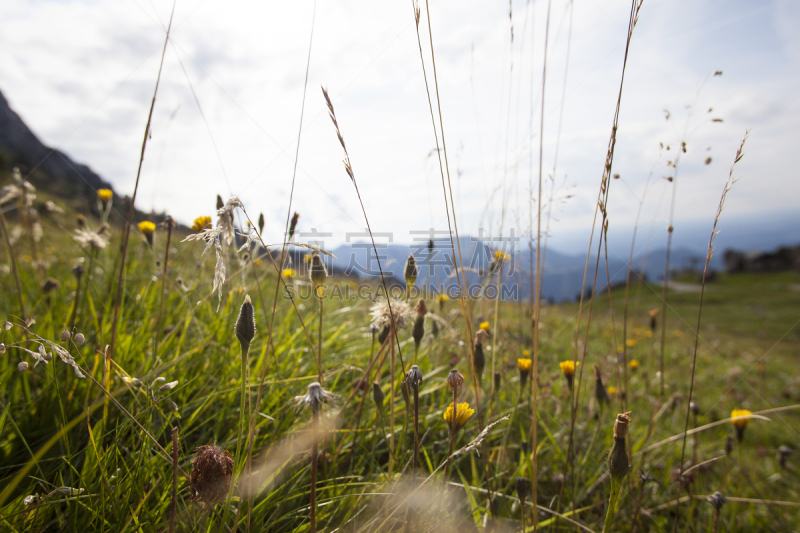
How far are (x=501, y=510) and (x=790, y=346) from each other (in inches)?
704

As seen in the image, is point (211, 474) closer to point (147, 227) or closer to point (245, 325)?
point (245, 325)

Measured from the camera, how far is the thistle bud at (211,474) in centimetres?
104

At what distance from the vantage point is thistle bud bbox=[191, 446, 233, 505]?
104 centimetres

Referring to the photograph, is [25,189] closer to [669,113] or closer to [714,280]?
[669,113]

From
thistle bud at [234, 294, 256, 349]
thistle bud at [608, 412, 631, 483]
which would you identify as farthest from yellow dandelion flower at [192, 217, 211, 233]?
thistle bud at [608, 412, 631, 483]

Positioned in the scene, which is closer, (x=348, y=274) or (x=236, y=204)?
(x=236, y=204)

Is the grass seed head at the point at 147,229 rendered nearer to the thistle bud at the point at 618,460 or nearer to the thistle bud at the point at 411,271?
the thistle bud at the point at 411,271

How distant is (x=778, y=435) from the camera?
4.21 m

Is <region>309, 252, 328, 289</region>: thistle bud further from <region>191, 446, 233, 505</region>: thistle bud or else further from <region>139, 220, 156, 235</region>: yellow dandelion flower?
<region>139, 220, 156, 235</region>: yellow dandelion flower

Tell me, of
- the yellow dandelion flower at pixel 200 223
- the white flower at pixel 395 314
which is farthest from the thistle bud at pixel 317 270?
the yellow dandelion flower at pixel 200 223

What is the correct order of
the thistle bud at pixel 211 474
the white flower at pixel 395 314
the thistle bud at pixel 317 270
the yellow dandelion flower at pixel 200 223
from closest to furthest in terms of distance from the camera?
the thistle bud at pixel 211 474, the thistle bud at pixel 317 270, the white flower at pixel 395 314, the yellow dandelion flower at pixel 200 223

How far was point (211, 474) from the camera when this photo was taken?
1036 millimetres

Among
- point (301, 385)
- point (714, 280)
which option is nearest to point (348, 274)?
point (301, 385)

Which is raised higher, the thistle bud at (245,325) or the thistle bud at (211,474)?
the thistle bud at (245,325)
